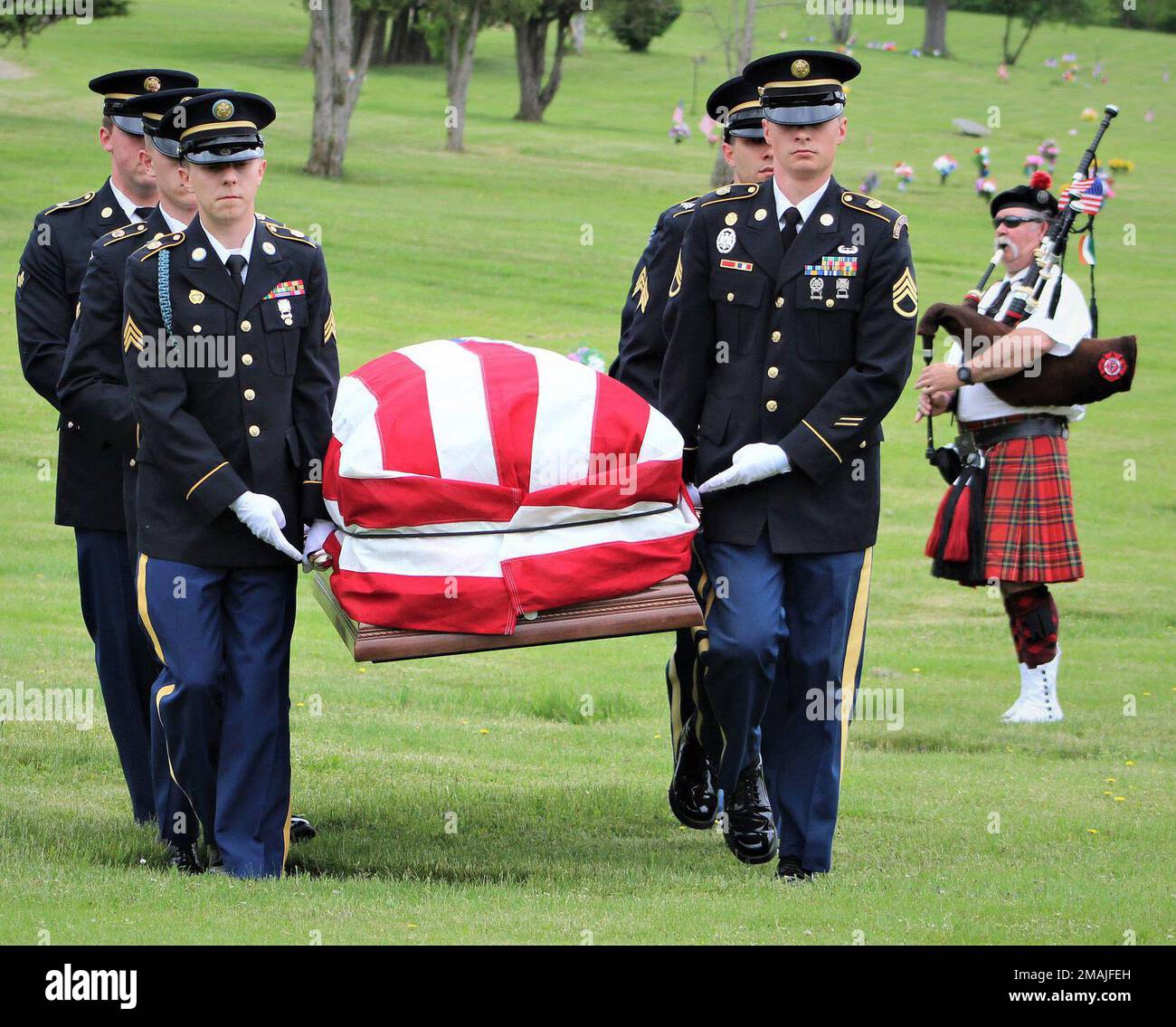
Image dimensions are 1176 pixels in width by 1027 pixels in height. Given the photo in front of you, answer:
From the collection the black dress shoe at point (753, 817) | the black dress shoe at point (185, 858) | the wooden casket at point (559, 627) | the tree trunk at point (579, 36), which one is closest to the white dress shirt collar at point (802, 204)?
the wooden casket at point (559, 627)

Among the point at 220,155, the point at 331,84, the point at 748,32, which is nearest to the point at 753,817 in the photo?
the point at 220,155

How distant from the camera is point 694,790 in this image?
590 centimetres

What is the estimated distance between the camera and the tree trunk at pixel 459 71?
121 feet

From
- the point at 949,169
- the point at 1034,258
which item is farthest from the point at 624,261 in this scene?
the point at 1034,258

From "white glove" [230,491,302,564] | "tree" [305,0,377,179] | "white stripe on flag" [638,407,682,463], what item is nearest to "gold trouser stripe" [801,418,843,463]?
"white stripe on flag" [638,407,682,463]

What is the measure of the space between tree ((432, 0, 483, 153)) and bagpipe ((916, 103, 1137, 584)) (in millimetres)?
29490

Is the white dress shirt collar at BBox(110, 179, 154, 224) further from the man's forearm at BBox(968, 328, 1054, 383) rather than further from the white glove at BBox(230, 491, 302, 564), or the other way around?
the man's forearm at BBox(968, 328, 1054, 383)

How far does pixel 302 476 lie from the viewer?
5082mm

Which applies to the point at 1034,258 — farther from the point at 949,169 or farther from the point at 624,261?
the point at 949,169

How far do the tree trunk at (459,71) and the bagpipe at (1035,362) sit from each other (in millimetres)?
29508

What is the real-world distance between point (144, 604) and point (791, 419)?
201 centimetres

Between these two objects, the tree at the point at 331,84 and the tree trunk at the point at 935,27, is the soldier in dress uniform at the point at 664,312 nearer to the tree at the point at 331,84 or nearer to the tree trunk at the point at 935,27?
the tree at the point at 331,84

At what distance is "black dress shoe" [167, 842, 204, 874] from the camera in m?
5.11
